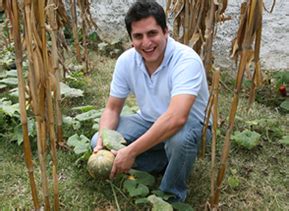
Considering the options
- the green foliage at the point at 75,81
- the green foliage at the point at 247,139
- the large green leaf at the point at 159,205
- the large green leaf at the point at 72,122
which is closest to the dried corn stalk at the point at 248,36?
the large green leaf at the point at 159,205

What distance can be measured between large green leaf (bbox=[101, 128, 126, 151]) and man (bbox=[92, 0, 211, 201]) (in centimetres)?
4

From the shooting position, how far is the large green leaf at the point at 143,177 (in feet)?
7.21

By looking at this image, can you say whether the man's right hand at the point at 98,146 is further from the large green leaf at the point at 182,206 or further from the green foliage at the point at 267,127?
the green foliage at the point at 267,127

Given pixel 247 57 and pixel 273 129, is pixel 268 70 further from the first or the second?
pixel 247 57

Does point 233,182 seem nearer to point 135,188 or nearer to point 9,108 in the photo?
point 135,188

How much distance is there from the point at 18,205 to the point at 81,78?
179 centimetres

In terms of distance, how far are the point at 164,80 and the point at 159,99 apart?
116 mm

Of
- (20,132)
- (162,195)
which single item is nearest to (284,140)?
(162,195)

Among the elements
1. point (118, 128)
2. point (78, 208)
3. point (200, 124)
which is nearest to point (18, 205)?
point (78, 208)

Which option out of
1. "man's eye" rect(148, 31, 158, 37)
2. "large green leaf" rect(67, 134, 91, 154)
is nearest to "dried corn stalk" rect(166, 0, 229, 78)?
"man's eye" rect(148, 31, 158, 37)

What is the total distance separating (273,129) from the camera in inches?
116

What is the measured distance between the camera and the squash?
6.96 feet

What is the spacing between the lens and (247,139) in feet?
8.92

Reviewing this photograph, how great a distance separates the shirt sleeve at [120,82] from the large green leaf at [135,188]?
20.2 inches
